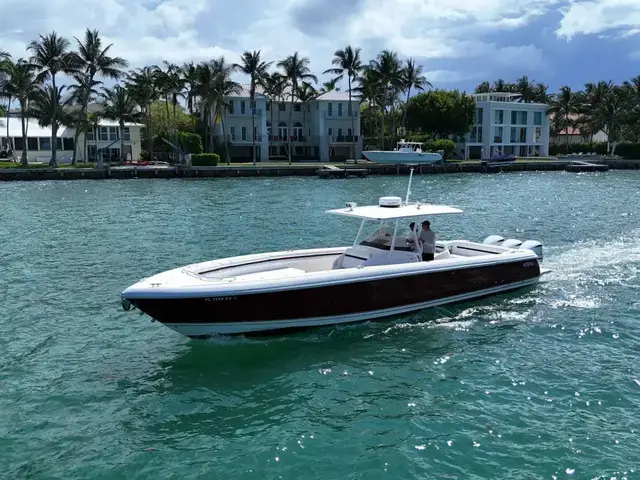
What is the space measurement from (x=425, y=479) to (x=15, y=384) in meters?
7.61

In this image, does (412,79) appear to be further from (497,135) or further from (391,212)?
(391,212)

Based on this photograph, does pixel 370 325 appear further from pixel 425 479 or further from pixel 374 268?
pixel 425 479

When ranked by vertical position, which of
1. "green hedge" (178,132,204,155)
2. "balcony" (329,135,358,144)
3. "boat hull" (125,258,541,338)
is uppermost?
"balcony" (329,135,358,144)

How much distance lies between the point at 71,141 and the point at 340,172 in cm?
4027

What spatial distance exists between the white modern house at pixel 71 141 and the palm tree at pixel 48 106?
5.98 meters

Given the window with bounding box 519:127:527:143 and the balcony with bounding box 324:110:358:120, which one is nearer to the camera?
the balcony with bounding box 324:110:358:120

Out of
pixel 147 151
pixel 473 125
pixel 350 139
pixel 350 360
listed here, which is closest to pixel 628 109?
pixel 473 125

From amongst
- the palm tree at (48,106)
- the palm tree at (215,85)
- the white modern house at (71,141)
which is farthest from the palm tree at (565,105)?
the palm tree at (48,106)

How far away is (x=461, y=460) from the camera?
8.77m

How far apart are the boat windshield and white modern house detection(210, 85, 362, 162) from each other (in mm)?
77312

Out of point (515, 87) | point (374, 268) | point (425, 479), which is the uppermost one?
point (515, 87)

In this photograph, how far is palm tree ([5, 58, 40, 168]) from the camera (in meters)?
71.8

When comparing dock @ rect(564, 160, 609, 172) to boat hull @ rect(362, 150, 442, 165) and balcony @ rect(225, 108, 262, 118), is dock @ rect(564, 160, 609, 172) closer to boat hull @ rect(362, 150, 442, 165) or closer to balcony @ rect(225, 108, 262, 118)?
boat hull @ rect(362, 150, 442, 165)

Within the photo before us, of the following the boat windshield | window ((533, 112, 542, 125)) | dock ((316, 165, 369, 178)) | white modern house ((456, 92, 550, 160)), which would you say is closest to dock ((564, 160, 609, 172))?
white modern house ((456, 92, 550, 160))
